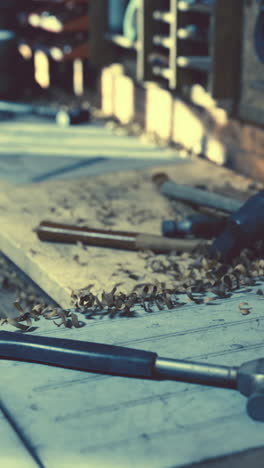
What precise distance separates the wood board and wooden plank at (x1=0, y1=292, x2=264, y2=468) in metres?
0.59

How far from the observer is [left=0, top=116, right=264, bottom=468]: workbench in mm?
1474

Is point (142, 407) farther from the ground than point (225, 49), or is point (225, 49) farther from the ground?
point (225, 49)

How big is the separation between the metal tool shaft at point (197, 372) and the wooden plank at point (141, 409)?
0.08 feet

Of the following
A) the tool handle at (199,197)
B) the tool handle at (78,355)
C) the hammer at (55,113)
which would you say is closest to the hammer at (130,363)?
the tool handle at (78,355)

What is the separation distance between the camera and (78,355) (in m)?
1.76

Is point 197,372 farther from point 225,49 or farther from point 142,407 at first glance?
point 225,49

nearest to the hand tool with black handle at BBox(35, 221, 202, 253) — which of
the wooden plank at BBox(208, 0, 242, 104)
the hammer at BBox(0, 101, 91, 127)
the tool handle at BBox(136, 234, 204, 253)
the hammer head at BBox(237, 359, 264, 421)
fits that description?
the tool handle at BBox(136, 234, 204, 253)

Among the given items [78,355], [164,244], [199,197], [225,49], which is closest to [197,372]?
[78,355]

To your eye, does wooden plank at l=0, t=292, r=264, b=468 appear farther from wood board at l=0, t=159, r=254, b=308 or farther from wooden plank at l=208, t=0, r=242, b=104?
wooden plank at l=208, t=0, r=242, b=104

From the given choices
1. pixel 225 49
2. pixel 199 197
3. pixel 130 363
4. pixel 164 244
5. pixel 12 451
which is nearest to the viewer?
pixel 12 451

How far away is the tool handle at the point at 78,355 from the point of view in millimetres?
1720

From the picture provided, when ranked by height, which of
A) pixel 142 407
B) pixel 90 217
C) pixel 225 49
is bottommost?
pixel 90 217

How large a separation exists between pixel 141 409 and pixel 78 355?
24cm

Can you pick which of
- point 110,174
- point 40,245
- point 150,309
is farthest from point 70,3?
point 150,309
